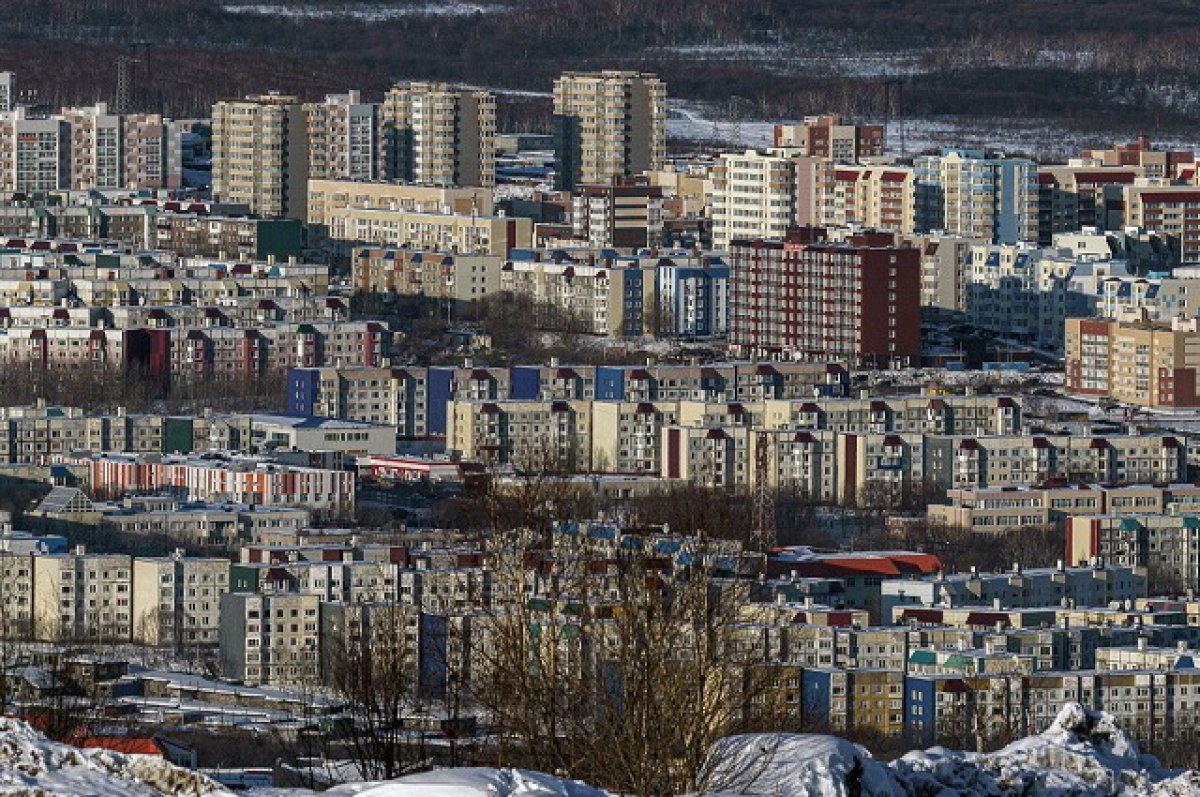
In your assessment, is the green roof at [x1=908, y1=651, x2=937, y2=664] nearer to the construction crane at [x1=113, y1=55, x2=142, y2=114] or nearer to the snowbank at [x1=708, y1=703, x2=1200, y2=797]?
the snowbank at [x1=708, y1=703, x2=1200, y2=797]

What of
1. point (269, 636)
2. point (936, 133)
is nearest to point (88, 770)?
point (269, 636)

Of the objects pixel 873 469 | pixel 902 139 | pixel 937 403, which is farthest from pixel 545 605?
pixel 902 139

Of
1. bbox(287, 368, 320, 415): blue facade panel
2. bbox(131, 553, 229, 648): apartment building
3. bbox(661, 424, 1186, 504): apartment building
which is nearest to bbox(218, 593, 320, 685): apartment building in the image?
bbox(131, 553, 229, 648): apartment building

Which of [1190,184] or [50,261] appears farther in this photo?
[1190,184]

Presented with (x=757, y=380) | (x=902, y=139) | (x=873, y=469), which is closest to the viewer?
(x=873, y=469)

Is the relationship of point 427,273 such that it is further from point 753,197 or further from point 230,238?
point 753,197

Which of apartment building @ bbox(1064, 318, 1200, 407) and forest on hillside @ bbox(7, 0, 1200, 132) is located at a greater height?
forest on hillside @ bbox(7, 0, 1200, 132)

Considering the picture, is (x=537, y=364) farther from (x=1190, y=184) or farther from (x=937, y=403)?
(x=1190, y=184)
